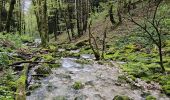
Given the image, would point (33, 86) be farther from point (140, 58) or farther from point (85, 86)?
point (140, 58)

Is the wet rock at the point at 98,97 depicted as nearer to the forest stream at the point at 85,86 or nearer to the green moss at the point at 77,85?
the forest stream at the point at 85,86

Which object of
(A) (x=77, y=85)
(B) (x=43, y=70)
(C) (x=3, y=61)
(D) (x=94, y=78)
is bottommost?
(D) (x=94, y=78)

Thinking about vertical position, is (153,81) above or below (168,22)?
below

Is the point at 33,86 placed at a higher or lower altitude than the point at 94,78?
higher

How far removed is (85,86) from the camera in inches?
454

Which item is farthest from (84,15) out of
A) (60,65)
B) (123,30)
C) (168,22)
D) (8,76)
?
(8,76)

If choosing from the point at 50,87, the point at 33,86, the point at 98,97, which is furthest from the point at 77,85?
the point at 33,86

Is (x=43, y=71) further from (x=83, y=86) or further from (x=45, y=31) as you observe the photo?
(x=45, y=31)

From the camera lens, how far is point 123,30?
25.9 metres

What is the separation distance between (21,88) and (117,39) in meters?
14.9

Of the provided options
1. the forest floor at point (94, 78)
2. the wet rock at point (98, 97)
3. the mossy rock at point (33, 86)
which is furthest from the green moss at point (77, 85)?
the mossy rock at point (33, 86)

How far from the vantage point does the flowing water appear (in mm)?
10250

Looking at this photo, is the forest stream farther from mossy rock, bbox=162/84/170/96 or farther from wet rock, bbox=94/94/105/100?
mossy rock, bbox=162/84/170/96

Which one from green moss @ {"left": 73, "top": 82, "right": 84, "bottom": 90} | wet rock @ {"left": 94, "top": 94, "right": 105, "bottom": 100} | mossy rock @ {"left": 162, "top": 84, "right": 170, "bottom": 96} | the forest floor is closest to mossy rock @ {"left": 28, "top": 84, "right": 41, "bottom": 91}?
the forest floor
